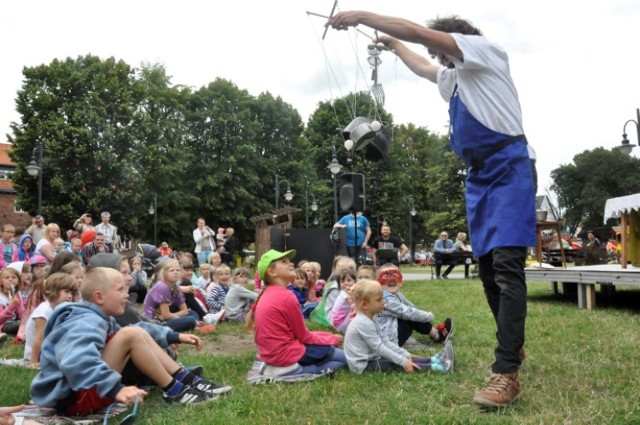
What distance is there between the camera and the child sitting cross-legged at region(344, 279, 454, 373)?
159 inches

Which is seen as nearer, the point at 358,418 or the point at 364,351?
the point at 358,418

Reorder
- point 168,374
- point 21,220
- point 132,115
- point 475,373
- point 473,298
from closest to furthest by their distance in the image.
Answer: point 168,374 → point 475,373 → point 473,298 → point 132,115 → point 21,220

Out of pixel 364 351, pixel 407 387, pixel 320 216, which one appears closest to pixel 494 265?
pixel 407 387

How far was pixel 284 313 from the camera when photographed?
408 cm

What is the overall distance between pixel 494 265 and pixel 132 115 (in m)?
30.5

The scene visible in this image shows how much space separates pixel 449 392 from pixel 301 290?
4.76m

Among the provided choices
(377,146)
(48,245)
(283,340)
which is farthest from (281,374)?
(48,245)

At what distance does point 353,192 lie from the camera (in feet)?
33.7

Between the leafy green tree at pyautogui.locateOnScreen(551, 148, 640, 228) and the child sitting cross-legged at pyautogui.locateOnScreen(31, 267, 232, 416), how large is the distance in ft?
190

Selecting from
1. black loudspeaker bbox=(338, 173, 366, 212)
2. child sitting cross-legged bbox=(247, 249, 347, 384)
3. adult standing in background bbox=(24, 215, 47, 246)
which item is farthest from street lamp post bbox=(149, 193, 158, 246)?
child sitting cross-legged bbox=(247, 249, 347, 384)

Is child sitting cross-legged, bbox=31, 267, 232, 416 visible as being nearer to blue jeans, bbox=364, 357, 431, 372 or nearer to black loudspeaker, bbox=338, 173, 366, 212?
blue jeans, bbox=364, 357, 431, 372

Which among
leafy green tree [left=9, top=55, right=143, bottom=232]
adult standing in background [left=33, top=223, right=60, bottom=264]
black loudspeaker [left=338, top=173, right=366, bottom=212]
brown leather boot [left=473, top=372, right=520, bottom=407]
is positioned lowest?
brown leather boot [left=473, top=372, right=520, bottom=407]

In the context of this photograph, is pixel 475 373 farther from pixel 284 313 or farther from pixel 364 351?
pixel 284 313

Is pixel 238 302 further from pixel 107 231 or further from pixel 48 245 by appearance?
pixel 107 231
